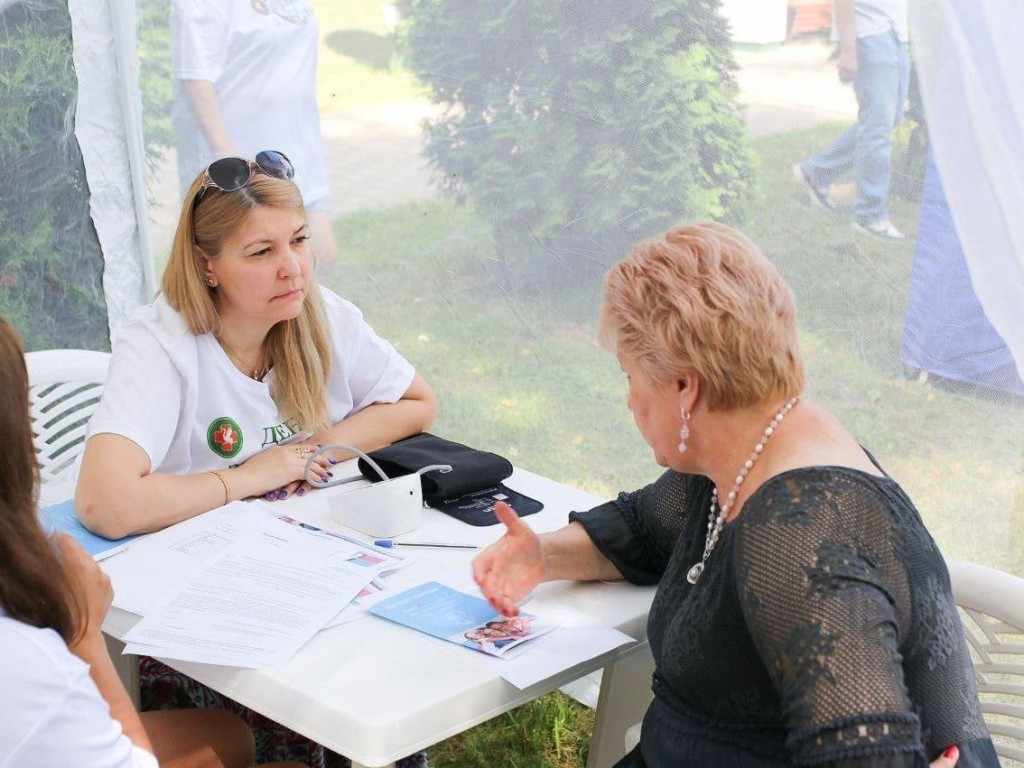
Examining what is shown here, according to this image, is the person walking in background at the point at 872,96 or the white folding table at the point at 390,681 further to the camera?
the person walking in background at the point at 872,96

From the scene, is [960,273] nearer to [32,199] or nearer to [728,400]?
[728,400]

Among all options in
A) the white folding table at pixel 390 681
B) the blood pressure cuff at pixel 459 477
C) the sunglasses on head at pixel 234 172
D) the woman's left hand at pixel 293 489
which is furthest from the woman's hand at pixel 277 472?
the sunglasses on head at pixel 234 172

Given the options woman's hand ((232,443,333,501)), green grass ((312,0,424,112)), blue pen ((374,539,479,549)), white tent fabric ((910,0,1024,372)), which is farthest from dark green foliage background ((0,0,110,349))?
white tent fabric ((910,0,1024,372))

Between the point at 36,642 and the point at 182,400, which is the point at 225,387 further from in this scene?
the point at 36,642

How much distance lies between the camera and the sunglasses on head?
223cm

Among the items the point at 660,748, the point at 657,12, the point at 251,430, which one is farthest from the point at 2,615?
the point at 657,12

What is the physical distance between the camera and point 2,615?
1156 millimetres

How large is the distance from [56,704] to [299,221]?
132 centimetres

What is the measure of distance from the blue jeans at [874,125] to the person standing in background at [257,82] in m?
1.68

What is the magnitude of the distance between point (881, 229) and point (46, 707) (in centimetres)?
187

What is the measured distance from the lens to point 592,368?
3096mm

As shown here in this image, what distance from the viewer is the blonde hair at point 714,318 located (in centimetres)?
144

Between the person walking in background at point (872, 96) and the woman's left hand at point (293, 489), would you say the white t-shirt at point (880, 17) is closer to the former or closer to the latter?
the person walking in background at point (872, 96)

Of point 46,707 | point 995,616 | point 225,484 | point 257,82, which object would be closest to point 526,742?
point 225,484
